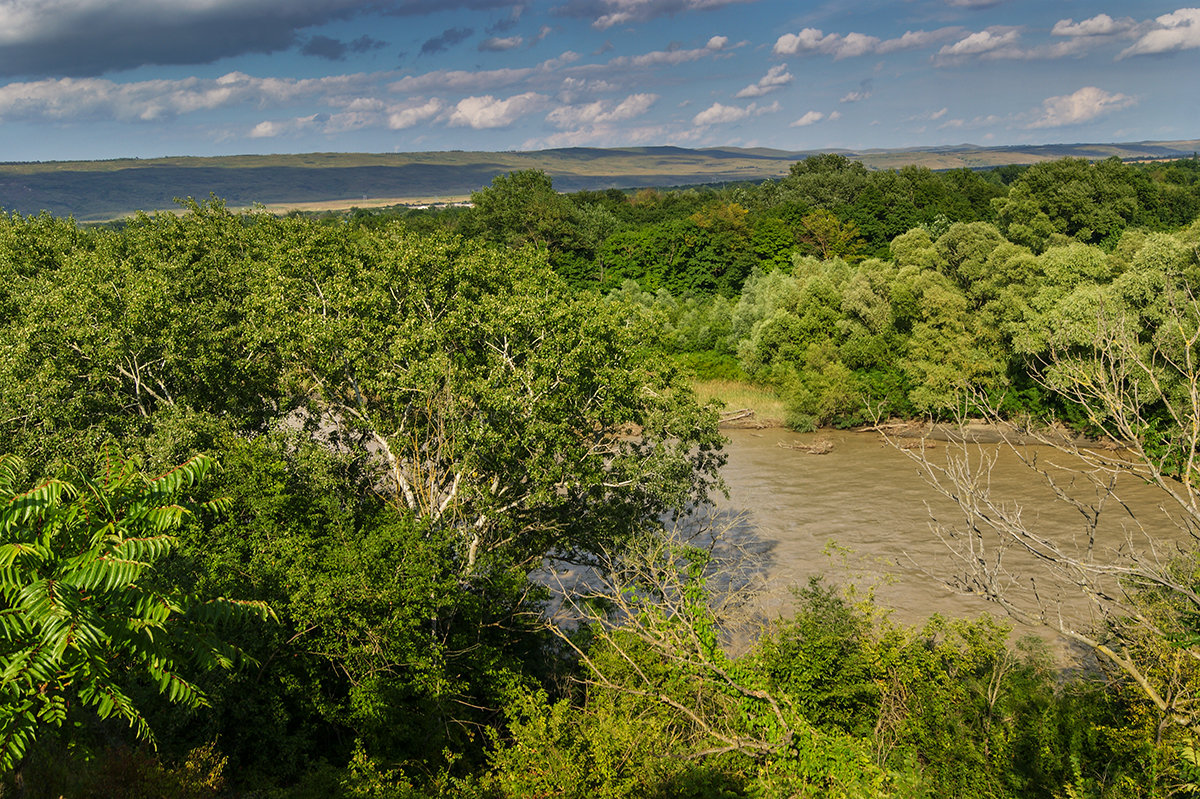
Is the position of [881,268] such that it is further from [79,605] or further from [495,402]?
[79,605]

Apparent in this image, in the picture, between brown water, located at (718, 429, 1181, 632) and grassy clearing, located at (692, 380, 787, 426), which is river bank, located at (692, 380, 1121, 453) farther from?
brown water, located at (718, 429, 1181, 632)

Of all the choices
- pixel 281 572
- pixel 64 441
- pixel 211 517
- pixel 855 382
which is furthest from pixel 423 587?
pixel 855 382

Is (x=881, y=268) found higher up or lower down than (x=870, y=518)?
higher up

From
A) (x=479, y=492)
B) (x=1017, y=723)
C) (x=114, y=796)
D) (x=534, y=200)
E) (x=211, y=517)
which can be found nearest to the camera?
(x=114, y=796)

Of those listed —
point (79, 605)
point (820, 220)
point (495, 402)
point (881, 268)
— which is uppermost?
point (820, 220)

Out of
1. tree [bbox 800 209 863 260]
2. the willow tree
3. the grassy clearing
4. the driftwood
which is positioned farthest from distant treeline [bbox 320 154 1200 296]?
the driftwood

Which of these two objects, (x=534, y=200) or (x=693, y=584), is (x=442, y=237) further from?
(x=534, y=200)

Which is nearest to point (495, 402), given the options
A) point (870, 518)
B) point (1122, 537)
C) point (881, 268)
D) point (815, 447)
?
point (870, 518)
